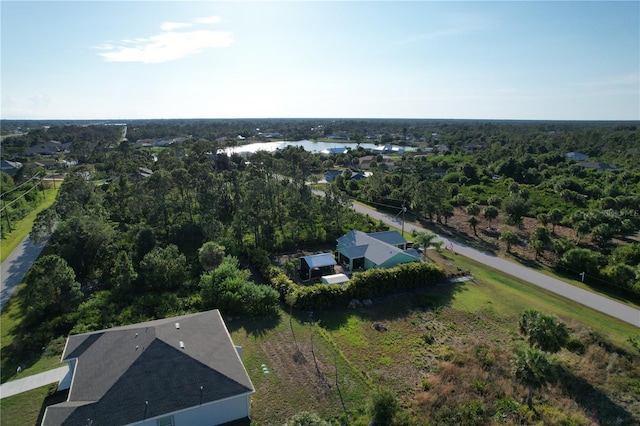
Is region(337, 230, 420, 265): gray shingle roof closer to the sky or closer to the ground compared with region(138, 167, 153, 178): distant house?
closer to the ground

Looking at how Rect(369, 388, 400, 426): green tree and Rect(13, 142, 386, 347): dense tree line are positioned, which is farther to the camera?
Rect(13, 142, 386, 347): dense tree line

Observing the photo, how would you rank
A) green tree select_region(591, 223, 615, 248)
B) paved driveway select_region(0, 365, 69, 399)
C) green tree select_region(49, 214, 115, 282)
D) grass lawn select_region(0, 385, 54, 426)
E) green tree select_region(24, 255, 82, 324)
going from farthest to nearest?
green tree select_region(591, 223, 615, 248) < green tree select_region(49, 214, 115, 282) < green tree select_region(24, 255, 82, 324) < paved driveway select_region(0, 365, 69, 399) < grass lawn select_region(0, 385, 54, 426)

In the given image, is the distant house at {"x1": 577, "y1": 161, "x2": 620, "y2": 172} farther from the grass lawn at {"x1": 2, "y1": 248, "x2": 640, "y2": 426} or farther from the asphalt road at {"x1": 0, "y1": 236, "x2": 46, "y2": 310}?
the asphalt road at {"x1": 0, "y1": 236, "x2": 46, "y2": 310}

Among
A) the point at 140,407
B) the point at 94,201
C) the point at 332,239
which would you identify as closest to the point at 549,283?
the point at 332,239

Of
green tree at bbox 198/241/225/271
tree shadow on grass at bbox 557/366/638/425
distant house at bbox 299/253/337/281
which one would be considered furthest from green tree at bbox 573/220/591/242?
green tree at bbox 198/241/225/271

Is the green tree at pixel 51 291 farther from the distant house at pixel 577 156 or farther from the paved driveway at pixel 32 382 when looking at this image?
the distant house at pixel 577 156

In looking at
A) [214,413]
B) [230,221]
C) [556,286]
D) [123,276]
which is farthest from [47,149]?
[556,286]

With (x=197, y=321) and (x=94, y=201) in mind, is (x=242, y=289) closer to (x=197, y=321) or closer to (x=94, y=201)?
(x=197, y=321)

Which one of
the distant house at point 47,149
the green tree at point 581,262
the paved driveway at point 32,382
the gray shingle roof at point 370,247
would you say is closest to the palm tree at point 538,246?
the green tree at point 581,262
